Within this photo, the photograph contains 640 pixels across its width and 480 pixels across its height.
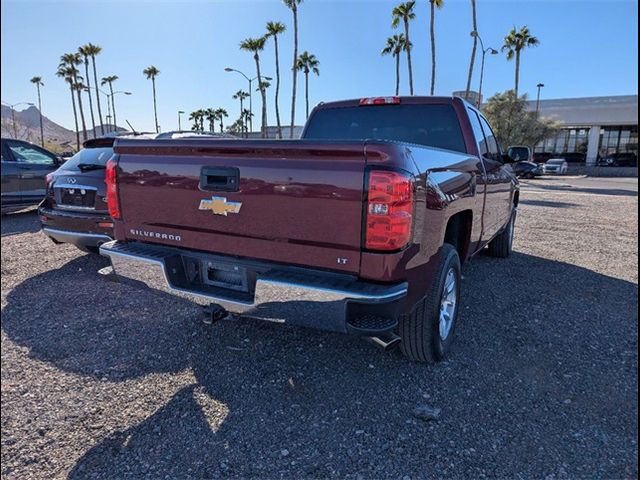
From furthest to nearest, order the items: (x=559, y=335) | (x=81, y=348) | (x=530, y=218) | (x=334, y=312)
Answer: (x=530, y=218)
(x=559, y=335)
(x=81, y=348)
(x=334, y=312)

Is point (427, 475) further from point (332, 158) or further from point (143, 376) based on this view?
point (143, 376)

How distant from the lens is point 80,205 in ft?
16.5

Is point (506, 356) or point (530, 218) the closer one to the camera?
point (506, 356)

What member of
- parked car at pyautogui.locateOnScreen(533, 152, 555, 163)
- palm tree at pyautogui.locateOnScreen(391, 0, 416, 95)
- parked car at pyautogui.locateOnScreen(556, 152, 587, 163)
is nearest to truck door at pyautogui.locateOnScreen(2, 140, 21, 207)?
palm tree at pyautogui.locateOnScreen(391, 0, 416, 95)

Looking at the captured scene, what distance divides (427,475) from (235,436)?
1.03 metres

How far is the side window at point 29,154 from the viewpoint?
8.57m

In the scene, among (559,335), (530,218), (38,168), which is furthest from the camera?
(530,218)

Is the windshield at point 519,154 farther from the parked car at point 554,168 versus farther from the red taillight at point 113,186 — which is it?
the parked car at point 554,168

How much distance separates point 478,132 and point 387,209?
8.83ft

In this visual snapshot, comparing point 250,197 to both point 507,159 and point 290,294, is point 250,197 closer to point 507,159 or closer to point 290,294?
point 290,294

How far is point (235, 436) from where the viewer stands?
7.69 ft

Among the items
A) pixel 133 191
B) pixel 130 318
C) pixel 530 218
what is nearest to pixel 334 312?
pixel 133 191

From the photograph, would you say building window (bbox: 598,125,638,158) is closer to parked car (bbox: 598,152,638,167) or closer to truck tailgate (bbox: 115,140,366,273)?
parked car (bbox: 598,152,638,167)

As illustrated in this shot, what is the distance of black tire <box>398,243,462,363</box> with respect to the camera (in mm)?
2809
